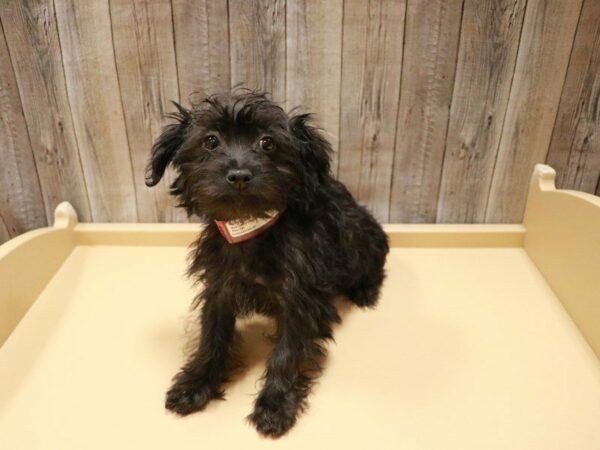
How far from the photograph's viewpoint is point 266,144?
134 centimetres

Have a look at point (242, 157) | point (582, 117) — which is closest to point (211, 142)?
point (242, 157)

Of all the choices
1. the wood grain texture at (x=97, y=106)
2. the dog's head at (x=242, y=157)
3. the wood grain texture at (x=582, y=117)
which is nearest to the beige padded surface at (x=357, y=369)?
the wood grain texture at (x=97, y=106)

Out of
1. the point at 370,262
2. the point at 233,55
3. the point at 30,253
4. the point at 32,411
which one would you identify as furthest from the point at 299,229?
the point at 30,253

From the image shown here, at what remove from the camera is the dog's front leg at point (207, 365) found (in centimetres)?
146

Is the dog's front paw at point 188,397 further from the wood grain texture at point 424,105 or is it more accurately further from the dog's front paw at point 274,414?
the wood grain texture at point 424,105

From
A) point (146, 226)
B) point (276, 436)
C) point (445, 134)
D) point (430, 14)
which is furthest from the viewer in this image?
point (146, 226)

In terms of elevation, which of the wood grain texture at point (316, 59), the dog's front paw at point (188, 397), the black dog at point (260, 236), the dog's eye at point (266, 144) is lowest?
the dog's front paw at point (188, 397)

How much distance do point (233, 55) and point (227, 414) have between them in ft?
3.98

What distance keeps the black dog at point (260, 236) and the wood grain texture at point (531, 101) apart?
82 cm

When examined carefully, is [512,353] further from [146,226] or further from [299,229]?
[146,226]

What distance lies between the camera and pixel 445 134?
6.59ft

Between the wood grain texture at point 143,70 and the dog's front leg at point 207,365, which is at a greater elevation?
the wood grain texture at point 143,70

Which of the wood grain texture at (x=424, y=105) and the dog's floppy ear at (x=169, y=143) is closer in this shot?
the dog's floppy ear at (x=169, y=143)

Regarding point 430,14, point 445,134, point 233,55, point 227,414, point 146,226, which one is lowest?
point 227,414
